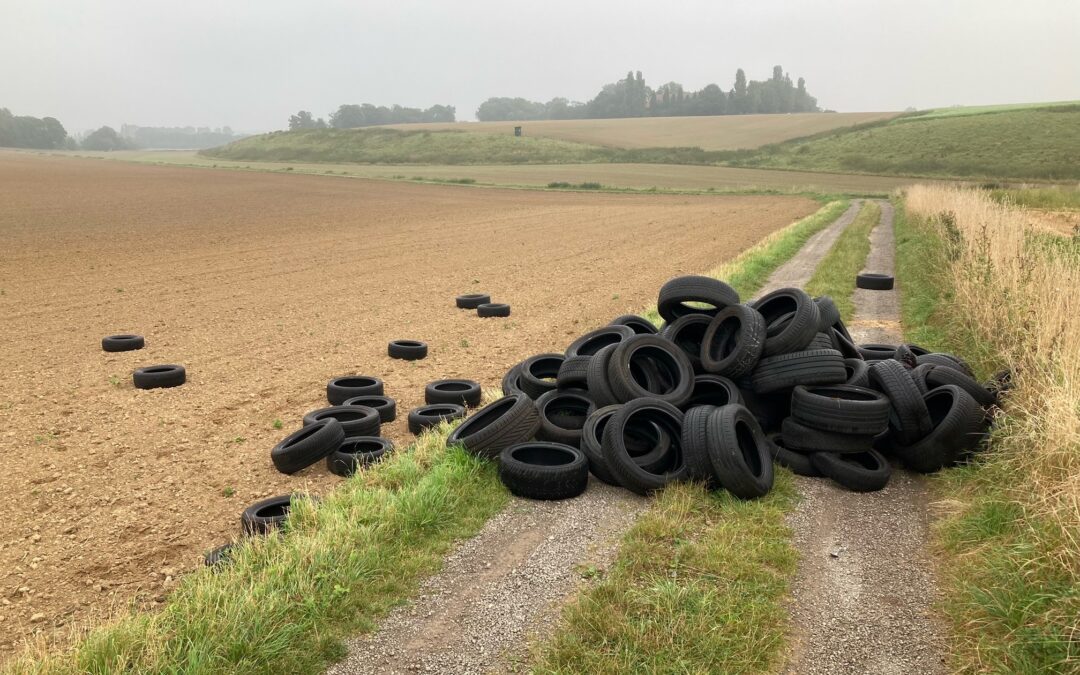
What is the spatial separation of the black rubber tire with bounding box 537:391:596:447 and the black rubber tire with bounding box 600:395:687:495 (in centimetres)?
93

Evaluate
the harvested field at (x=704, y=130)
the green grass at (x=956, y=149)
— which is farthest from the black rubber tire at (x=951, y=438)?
the harvested field at (x=704, y=130)

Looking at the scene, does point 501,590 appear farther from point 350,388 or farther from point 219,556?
point 350,388

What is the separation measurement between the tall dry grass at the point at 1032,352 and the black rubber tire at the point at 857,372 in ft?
4.49

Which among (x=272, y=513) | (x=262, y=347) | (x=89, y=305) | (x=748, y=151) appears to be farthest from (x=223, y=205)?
(x=748, y=151)

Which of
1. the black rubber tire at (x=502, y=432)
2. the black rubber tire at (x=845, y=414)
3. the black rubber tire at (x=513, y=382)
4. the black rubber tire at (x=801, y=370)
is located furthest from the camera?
the black rubber tire at (x=513, y=382)

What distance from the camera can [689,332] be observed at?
31.3ft

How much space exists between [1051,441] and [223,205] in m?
49.7

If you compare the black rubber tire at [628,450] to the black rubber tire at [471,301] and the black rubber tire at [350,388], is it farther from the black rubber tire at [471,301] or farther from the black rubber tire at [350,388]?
the black rubber tire at [471,301]

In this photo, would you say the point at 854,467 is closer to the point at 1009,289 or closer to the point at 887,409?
the point at 887,409

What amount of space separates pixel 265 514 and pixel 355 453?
152cm

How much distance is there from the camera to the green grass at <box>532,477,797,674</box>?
4625 millimetres

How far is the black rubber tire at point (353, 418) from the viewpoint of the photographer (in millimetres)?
9102

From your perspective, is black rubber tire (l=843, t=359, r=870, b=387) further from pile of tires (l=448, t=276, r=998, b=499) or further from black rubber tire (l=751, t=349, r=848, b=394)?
black rubber tire (l=751, t=349, r=848, b=394)

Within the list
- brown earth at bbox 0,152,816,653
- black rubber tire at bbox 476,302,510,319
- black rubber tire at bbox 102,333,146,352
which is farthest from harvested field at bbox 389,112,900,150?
black rubber tire at bbox 102,333,146,352
